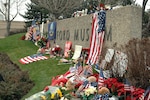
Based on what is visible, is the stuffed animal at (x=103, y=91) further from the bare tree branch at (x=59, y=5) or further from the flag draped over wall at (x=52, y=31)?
the bare tree branch at (x=59, y=5)

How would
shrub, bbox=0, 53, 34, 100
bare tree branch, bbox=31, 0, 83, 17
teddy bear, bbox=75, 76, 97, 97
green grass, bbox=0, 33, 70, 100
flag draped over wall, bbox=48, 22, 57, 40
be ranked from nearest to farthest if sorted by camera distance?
1. teddy bear, bbox=75, 76, 97, 97
2. shrub, bbox=0, 53, 34, 100
3. green grass, bbox=0, 33, 70, 100
4. flag draped over wall, bbox=48, 22, 57, 40
5. bare tree branch, bbox=31, 0, 83, 17

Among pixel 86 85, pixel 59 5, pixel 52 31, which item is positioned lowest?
pixel 86 85

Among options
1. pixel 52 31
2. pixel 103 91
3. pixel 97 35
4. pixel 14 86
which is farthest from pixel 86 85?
pixel 52 31

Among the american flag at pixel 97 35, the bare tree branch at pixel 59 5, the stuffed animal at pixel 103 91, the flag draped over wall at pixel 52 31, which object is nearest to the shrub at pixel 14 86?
the american flag at pixel 97 35

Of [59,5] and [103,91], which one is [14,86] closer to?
[103,91]

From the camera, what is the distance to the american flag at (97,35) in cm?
1126

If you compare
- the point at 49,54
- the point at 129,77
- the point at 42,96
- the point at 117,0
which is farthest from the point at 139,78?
the point at 117,0

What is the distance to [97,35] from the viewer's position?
11609mm

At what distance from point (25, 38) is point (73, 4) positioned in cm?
1255

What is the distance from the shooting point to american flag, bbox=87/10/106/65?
11.3 meters

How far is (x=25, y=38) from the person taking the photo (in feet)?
80.7

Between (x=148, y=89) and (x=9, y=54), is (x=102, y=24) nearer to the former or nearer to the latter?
(x=148, y=89)

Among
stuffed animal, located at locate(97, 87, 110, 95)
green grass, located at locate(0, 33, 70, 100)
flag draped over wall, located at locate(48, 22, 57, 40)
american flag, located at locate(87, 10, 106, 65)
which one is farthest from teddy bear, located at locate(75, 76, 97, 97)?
flag draped over wall, located at locate(48, 22, 57, 40)

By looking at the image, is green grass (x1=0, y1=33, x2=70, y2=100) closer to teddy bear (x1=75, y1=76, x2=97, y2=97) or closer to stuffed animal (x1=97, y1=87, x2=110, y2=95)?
teddy bear (x1=75, y1=76, x2=97, y2=97)
